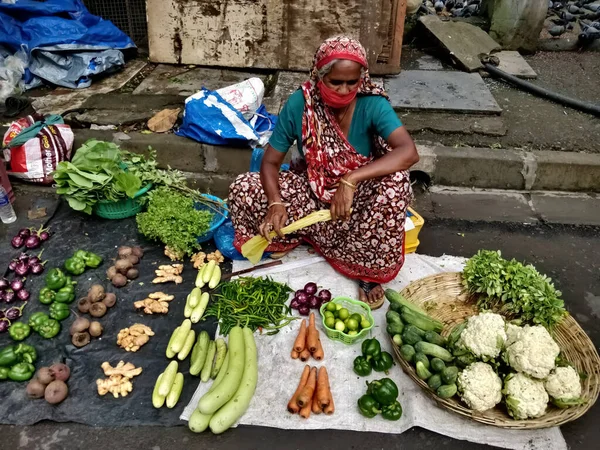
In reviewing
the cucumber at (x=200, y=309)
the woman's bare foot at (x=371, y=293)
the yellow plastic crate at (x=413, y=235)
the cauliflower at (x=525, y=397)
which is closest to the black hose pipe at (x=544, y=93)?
the yellow plastic crate at (x=413, y=235)

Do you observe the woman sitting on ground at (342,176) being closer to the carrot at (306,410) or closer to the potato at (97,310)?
the carrot at (306,410)

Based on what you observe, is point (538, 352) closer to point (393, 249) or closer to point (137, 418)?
point (393, 249)

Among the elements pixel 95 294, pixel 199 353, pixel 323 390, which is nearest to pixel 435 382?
pixel 323 390

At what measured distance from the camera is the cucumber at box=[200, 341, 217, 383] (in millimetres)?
2617

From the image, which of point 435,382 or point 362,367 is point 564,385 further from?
point 362,367

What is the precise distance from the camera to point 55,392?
2.53 metres

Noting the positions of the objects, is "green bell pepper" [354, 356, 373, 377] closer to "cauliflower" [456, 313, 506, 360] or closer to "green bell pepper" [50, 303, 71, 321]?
"cauliflower" [456, 313, 506, 360]

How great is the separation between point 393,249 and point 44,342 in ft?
7.39

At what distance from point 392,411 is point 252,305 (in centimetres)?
108

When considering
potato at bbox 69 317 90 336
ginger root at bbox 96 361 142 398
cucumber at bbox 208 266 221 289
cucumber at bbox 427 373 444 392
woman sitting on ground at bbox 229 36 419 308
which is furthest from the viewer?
cucumber at bbox 208 266 221 289

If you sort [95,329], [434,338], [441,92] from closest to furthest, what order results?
[434,338]
[95,329]
[441,92]

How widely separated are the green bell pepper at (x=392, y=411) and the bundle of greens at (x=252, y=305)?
83 centimetres

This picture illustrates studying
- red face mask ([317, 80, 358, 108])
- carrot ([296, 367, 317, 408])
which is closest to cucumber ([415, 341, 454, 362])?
carrot ([296, 367, 317, 408])

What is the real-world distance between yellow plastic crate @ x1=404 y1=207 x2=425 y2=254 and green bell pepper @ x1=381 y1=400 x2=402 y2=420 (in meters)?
1.31
